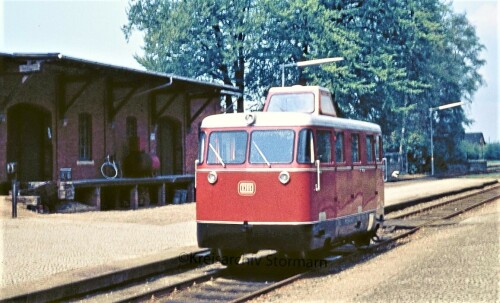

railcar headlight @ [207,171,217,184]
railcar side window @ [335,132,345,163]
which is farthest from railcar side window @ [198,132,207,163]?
railcar side window @ [335,132,345,163]

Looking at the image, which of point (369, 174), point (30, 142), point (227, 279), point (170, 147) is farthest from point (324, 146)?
point (170, 147)

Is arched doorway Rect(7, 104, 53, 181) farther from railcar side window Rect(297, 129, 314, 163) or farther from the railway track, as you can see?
railcar side window Rect(297, 129, 314, 163)

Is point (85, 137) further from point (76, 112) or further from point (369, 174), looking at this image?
point (369, 174)

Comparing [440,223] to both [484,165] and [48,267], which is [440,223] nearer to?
[48,267]

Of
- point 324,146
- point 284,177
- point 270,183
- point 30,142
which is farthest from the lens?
point 30,142

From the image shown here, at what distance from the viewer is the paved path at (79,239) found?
11641mm

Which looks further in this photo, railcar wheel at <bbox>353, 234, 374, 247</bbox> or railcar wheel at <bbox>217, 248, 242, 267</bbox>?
railcar wheel at <bbox>353, 234, 374, 247</bbox>

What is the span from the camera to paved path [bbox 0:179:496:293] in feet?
38.2

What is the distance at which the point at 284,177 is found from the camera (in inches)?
447

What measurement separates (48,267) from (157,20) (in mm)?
33105

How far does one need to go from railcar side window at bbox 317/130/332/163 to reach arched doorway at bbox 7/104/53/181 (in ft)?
46.1

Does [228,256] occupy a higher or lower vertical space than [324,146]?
lower

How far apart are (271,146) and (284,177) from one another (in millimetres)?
572

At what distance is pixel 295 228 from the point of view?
37.0 ft
